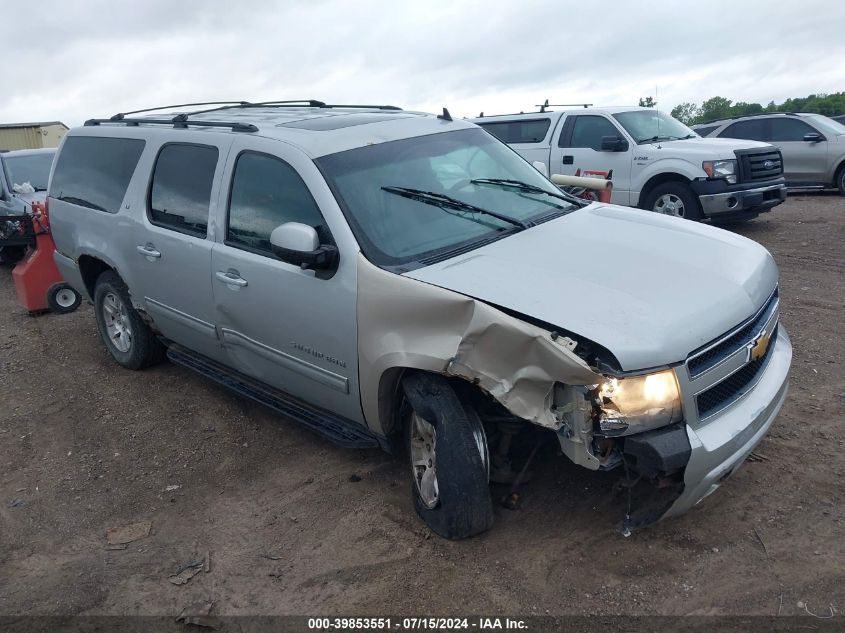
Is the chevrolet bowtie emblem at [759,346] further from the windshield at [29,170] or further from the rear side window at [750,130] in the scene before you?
the rear side window at [750,130]

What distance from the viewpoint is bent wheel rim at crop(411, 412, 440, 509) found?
3592 mm

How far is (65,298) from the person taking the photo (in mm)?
8117

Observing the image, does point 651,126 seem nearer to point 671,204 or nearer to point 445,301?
point 671,204

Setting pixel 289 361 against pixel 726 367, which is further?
→ pixel 289 361

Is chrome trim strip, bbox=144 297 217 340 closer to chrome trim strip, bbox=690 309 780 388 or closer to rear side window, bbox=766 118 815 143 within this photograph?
chrome trim strip, bbox=690 309 780 388

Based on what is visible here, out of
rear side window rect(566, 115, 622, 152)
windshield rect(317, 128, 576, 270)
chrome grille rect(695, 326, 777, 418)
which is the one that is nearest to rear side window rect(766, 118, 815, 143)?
rear side window rect(566, 115, 622, 152)

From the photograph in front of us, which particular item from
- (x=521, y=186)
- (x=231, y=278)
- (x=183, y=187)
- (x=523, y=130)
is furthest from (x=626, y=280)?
(x=523, y=130)

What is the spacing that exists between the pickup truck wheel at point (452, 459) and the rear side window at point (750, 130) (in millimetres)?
12275

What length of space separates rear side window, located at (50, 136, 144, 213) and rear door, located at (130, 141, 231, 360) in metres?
0.41

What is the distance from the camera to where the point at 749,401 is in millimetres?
3402

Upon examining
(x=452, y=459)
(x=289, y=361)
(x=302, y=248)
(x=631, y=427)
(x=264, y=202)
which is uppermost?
(x=264, y=202)

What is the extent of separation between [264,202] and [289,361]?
0.91m

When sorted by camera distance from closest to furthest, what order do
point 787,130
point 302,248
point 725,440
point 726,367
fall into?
point 725,440 < point 726,367 < point 302,248 < point 787,130

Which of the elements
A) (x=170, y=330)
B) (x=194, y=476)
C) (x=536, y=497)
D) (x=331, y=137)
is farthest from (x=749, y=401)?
(x=170, y=330)
